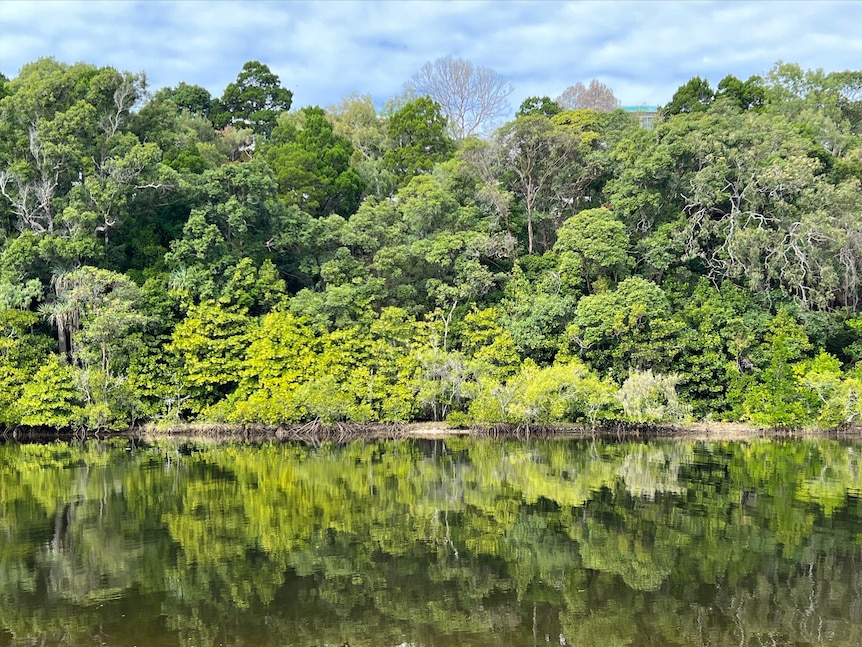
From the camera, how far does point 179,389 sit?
92.5 ft

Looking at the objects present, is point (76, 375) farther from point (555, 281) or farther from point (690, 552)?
point (690, 552)

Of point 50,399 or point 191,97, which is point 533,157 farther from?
point 191,97

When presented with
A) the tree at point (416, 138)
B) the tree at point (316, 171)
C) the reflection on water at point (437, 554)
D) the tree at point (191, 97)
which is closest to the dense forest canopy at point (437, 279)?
the tree at point (316, 171)

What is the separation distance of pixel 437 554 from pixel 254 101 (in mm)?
42613

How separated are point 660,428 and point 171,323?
19.9 metres

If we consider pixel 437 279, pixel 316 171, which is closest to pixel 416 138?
pixel 316 171

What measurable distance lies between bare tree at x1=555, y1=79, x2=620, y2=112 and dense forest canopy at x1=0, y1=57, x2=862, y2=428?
1741 centimetres

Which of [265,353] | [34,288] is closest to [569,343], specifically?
[265,353]

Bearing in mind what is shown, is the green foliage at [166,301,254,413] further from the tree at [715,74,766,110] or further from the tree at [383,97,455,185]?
the tree at [715,74,766,110]

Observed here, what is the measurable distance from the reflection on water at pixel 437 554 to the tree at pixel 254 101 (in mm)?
32062

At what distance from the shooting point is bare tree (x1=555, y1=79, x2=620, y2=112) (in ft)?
165

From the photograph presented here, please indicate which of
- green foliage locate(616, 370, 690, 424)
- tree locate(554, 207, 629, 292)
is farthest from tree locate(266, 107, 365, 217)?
green foliage locate(616, 370, 690, 424)

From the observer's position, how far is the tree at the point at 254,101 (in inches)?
1815

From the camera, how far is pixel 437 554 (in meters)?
10.7
